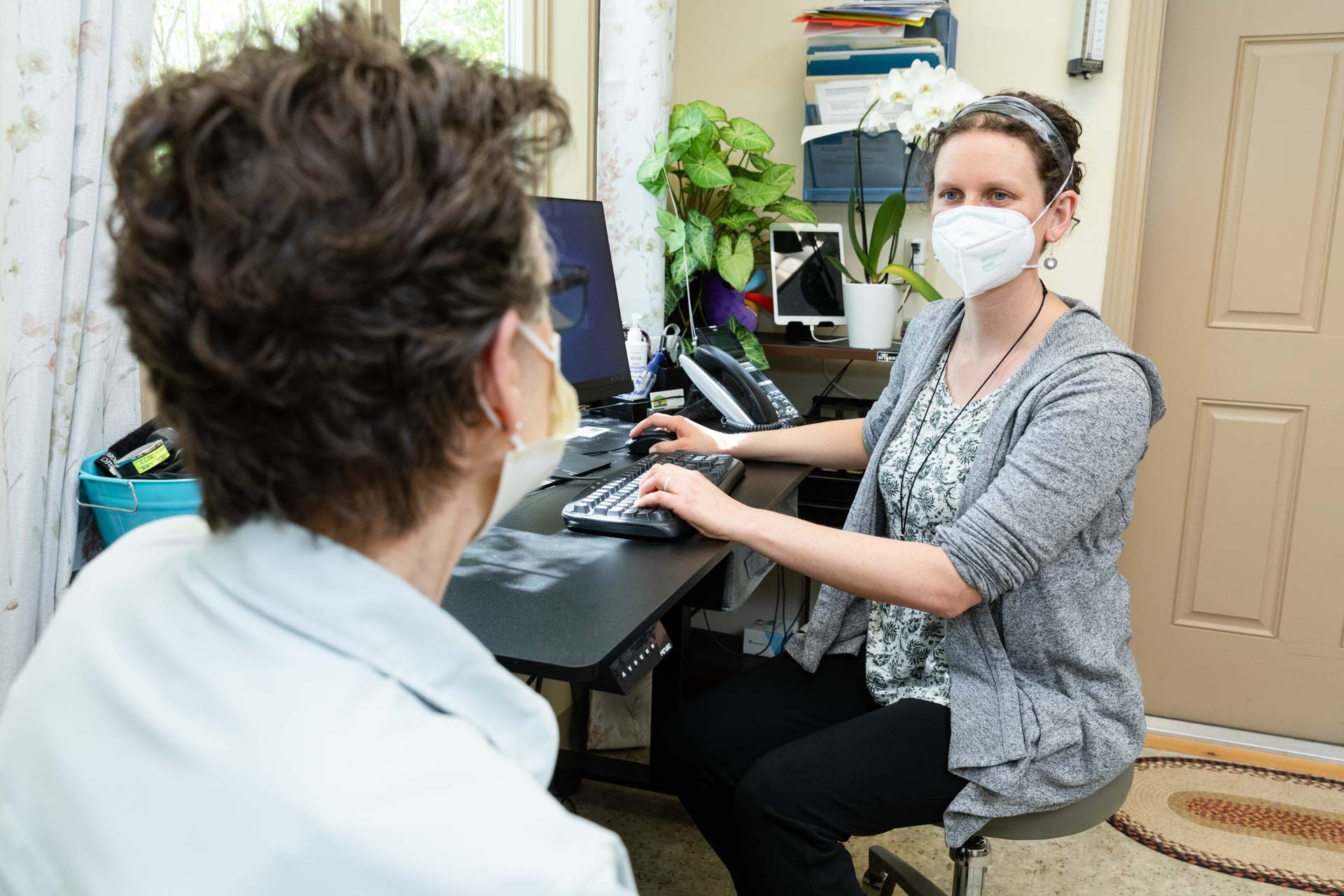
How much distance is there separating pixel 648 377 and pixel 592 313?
1.17 ft

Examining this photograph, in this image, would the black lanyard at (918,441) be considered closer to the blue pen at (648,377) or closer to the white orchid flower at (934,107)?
the white orchid flower at (934,107)

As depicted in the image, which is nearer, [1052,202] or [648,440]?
[1052,202]

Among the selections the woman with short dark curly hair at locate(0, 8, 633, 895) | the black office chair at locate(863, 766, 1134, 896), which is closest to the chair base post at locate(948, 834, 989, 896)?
the black office chair at locate(863, 766, 1134, 896)

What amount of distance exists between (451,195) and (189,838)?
1.10 ft

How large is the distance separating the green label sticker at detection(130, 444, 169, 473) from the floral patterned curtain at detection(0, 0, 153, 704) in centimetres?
7

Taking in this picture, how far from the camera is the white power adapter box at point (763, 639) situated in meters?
2.94

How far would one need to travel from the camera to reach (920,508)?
155 centimetres

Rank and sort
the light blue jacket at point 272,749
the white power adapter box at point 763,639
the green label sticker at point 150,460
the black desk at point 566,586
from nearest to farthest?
the light blue jacket at point 272,749, the black desk at point 566,586, the green label sticker at point 150,460, the white power adapter box at point 763,639

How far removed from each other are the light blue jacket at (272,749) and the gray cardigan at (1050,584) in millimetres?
903

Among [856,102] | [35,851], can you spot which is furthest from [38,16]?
[856,102]

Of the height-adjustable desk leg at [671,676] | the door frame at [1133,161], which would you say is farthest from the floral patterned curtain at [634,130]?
the door frame at [1133,161]

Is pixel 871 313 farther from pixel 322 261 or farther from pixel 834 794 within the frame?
pixel 322 261

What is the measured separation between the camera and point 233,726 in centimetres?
49

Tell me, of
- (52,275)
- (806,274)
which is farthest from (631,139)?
(52,275)
